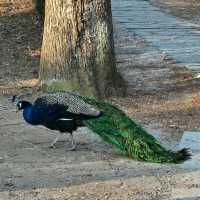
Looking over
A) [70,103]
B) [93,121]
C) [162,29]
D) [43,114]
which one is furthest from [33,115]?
[162,29]

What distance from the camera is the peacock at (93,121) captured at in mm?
6848

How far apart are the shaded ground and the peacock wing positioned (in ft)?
1.53

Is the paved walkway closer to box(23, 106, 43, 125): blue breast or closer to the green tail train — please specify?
the green tail train

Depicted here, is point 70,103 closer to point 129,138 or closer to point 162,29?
point 129,138

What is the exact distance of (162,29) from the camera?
16.3 m

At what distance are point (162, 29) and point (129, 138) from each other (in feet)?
31.7

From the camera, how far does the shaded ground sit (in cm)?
608

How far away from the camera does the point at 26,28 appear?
557 inches

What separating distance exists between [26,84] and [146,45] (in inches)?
181

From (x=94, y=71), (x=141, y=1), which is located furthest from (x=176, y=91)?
(x=141, y=1)

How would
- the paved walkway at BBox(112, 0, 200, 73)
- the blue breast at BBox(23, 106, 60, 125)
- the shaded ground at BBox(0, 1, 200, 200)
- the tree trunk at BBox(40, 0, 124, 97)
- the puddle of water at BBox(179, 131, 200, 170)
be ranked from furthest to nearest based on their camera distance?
the paved walkway at BBox(112, 0, 200, 73)
the tree trunk at BBox(40, 0, 124, 97)
the blue breast at BBox(23, 106, 60, 125)
the puddle of water at BBox(179, 131, 200, 170)
the shaded ground at BBox(0, 1, 200, 200)

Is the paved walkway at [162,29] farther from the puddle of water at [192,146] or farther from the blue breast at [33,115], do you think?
the blue breast at [33,115]

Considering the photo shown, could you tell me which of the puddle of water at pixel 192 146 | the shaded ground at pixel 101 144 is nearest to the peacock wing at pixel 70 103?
the shaded ground at pixel 101 144

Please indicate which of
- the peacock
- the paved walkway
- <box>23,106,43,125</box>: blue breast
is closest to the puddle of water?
the peacock
